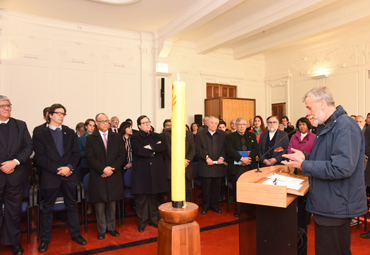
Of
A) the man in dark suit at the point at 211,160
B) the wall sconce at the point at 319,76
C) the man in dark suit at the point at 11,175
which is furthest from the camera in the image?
the wall sconce at the point at 319,76

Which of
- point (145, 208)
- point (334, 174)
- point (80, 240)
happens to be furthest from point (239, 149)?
point (334, 174)

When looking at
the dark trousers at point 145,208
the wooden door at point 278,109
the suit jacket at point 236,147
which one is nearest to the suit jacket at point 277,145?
the suit jacket at point 236,147

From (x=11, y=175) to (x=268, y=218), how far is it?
2.59 metres

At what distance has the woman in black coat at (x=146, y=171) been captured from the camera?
12.0 ft

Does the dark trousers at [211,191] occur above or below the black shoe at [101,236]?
above

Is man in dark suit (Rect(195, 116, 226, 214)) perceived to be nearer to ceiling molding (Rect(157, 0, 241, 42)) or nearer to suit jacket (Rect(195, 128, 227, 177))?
suit jacket (Rect(195, 128, 227, 177))

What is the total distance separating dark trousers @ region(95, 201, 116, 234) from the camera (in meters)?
3.45

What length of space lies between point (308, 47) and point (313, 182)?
337 inches

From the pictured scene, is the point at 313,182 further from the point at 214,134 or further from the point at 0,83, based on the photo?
the point at 0,83

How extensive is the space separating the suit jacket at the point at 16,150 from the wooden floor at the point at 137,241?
2.69 ft

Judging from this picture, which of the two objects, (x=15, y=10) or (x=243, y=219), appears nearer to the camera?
(x=243, y=219)

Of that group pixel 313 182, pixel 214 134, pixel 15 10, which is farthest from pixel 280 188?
pixel 15 10

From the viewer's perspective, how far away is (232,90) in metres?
10.2

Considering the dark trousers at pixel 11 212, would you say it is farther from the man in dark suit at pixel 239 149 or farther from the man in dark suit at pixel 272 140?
the man in dark suit at pixel 272 140
